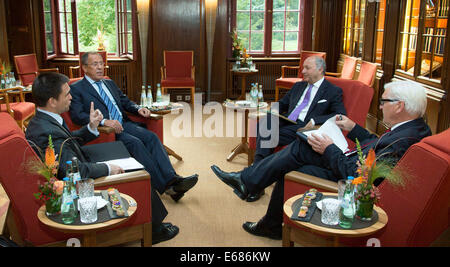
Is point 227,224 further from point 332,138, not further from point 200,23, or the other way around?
point 200,23

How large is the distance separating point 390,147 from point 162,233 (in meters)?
1.75

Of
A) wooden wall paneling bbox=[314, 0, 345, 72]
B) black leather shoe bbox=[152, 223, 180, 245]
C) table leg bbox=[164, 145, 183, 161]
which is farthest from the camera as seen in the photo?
wooden wall paneling bbox=[314, 0, 345, 72]

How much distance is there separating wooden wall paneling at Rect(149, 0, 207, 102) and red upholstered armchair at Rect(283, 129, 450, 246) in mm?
6614

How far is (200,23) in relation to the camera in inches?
329

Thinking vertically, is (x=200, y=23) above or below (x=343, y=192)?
above

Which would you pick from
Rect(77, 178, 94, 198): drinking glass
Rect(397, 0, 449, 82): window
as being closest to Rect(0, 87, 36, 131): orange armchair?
Rect(77, 178, 94, 198): drinking glass

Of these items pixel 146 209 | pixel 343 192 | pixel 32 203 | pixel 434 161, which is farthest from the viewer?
pixel 146 209

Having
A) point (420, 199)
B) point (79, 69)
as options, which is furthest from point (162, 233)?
point (79, 69)

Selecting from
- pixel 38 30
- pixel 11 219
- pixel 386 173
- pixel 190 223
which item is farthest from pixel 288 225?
pixel 38 30

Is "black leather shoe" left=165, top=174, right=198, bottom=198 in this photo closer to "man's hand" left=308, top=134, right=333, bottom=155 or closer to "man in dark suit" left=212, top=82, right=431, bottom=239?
"man in dark suit" left=212, top=82, right=431, bottom=239

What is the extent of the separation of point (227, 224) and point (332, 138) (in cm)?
114

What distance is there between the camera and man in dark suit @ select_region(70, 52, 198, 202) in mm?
3809

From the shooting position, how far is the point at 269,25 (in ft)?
29.5

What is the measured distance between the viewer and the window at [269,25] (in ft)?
29.2
